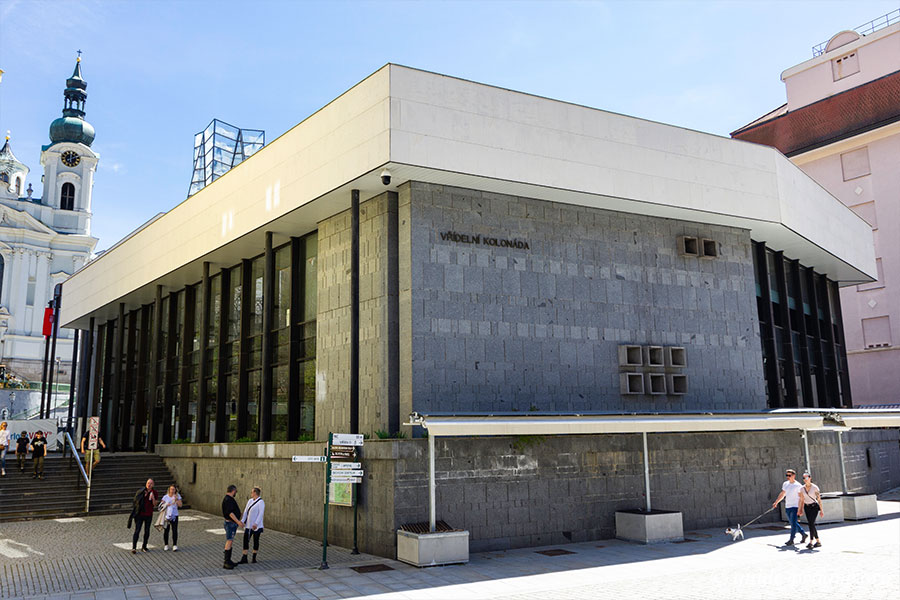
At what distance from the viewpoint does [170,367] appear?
30344 millimetres

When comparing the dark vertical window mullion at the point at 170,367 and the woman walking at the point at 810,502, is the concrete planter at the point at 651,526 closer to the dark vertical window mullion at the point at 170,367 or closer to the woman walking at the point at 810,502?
the woman walking at the point at 810,502

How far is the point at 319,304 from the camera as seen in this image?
66.0 feet

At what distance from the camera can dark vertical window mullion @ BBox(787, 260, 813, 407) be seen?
27.9 metres

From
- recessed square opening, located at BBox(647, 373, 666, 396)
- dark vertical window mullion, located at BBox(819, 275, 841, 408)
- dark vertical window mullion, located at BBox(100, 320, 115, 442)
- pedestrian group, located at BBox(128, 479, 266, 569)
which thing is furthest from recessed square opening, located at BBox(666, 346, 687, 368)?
dark vertical window mullion, located at BBox(100, 320, 115, 442)

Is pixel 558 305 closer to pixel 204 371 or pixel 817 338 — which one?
A: pixel 204 371

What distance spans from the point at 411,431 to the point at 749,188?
13519 mm

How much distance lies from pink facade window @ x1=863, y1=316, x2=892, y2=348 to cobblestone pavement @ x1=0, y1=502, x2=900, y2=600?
29.8 m

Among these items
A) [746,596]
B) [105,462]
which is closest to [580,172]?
[746,596]

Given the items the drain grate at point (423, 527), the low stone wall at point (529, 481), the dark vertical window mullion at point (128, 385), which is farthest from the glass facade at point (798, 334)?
the dark vertical window mullion at point (128, 385)

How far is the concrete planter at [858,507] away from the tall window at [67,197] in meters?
89.2

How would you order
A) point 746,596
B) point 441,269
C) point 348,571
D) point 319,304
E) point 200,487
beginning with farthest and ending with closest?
point 200,487
point 319,304
point 441,269
point 348,571
point 746,596

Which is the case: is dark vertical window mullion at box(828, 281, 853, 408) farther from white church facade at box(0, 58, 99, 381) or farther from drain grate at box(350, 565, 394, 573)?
white church facade at box(0, 58, 99, 381)

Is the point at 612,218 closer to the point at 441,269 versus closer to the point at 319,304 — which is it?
the point at 441,269

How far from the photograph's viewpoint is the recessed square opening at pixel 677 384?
19938 mm
